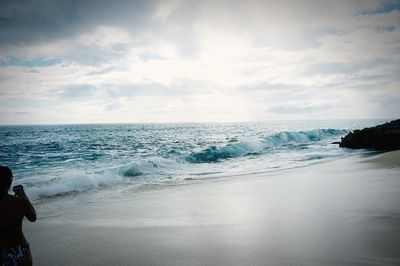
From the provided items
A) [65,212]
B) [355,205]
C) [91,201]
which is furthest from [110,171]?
[355,205]

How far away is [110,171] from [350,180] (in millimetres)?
10699

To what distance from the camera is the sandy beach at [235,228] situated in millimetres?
4258

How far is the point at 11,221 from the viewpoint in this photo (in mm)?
3098

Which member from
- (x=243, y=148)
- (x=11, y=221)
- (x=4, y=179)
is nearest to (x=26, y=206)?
(x=11, y=221)

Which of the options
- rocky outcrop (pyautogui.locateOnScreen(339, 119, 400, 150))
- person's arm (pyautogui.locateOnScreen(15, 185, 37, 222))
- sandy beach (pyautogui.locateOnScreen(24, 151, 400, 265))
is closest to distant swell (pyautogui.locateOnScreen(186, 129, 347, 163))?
rocky outcrop (pyautogui.locateOnScreen(339, 119, 400, 150))

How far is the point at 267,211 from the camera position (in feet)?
21.1

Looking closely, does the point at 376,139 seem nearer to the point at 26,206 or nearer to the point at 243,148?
the point at 243,148

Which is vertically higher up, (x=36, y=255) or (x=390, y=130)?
(x=390, y=130)

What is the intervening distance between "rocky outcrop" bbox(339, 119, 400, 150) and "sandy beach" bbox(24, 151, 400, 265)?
543 inches

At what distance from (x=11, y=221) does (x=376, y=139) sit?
24039mm

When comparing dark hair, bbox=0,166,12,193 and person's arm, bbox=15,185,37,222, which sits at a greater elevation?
dark hair, bbox=0,166,12,193

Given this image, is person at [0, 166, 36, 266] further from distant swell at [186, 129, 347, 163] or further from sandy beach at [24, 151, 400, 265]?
distant swell at [186, 129, 347, 163]

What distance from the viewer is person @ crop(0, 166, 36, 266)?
3.06 meters

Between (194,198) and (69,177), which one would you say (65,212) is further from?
(69,177)
